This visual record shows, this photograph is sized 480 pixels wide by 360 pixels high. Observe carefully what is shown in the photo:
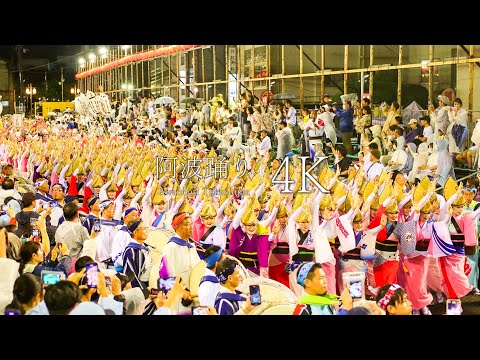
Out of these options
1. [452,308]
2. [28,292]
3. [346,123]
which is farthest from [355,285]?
[346,123]

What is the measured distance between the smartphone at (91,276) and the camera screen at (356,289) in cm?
172

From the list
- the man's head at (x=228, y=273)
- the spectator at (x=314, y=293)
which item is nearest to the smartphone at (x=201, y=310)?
the man's head at (x=228, y=273)

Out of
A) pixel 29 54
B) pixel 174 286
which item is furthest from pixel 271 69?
pixel 174 286

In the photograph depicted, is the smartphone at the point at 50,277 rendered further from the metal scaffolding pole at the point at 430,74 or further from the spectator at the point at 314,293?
the metal scaffolding pole at the point at 430,74

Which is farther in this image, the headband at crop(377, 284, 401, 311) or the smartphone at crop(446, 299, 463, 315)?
the smartphone at crop(446, 299, 463, 315)

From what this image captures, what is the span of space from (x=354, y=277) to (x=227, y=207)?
131 centimetres

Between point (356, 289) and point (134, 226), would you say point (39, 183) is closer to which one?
point (134, 226)

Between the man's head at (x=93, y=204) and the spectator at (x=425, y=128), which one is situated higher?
the spectator at (x=425, y=128)

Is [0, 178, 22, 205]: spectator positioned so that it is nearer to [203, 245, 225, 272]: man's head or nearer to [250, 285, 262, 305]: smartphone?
[203, 245, 225, 272]: man's head

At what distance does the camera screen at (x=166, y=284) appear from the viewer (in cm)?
536

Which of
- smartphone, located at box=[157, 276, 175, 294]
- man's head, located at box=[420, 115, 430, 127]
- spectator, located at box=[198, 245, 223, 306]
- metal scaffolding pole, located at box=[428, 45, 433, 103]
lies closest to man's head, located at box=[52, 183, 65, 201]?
smartphone, located at box=[157, 276, 175, 294]

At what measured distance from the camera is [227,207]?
6.35m

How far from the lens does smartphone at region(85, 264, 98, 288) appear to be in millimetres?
5020
